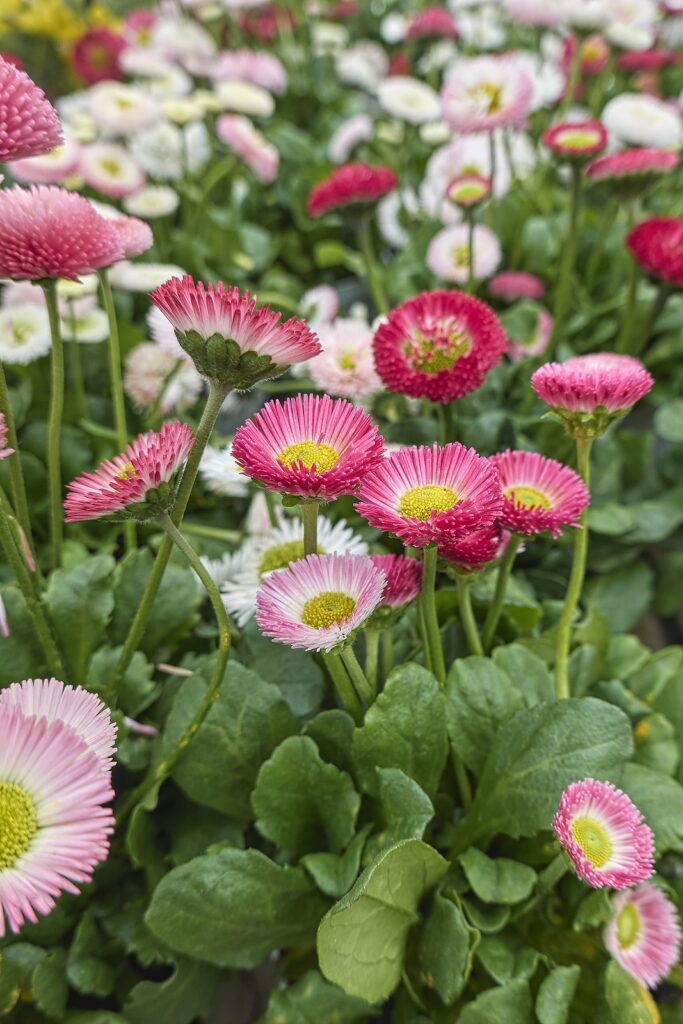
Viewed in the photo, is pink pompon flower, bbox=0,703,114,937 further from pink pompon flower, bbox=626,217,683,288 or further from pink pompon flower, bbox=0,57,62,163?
pink pompon flower, bbox=626,217,683,288

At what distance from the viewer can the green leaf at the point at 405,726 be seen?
22.8 inches

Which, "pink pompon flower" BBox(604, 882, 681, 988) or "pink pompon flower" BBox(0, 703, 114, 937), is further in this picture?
"pink pompon flower" BBox(604, 882, 681, 988)

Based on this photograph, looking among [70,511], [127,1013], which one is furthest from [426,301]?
[127,1013]

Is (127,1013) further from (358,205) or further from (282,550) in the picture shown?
(358,205)

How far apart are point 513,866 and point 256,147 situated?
3.63 feet

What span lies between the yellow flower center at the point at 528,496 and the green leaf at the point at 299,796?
0.75ft

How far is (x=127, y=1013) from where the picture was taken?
0.62 m

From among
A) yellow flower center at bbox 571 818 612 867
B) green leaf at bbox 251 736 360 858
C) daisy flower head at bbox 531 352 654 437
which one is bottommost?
green leaf at bbox 251 736 360 858

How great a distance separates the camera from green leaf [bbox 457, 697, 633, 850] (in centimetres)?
59

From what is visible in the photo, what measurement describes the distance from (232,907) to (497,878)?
0.19 m

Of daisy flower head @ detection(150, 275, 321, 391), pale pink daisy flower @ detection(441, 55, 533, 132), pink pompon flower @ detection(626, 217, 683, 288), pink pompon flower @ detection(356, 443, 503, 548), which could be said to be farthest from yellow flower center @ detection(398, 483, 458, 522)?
pale pink daisy flower @ detection(441, 55, 533, 132)

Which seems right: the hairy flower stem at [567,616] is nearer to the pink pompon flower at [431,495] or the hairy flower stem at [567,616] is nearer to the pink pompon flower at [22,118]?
the pink pompon flower at [431,495]

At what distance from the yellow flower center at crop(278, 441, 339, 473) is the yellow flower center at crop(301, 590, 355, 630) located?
83 mm

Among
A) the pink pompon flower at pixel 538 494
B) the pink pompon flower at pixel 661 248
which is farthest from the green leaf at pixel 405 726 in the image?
the pink pompon flower at pixel 661 248
